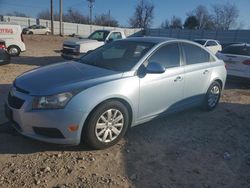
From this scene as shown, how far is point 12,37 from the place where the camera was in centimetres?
1412

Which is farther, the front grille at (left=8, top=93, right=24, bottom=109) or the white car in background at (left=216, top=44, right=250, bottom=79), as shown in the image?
the white car in background at (left=216, top=44, right=250, bottom=79)

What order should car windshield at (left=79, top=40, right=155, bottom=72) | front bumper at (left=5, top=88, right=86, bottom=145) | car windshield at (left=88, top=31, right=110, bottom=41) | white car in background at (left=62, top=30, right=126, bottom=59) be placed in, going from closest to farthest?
front bumper at (left=5, top=88, right=86, bottom=145)
car windshield at (left=79, top=40, right=155, bottom=72)
white car in background at (left=62, top=30, right=126, bottom=59)
car windshield at (left=88, top=31, right=110, bottom=41)

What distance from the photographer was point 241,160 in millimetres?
4066

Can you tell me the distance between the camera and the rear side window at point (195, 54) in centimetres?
530

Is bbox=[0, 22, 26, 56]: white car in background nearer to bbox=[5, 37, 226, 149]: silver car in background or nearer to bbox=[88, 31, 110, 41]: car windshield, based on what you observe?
bbox=[88, 31, 110, 41]: car windshield

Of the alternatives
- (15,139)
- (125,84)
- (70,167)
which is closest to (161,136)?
(125,84)

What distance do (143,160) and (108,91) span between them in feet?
3.53

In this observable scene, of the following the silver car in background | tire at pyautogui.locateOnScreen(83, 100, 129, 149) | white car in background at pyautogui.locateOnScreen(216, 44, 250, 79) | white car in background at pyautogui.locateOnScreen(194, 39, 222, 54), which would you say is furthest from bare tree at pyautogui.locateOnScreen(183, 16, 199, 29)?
tire at pyautogui.locateOnScreen(83, 100, 129, 149)

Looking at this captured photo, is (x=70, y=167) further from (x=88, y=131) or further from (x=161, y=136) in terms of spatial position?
(x=161, y=136)

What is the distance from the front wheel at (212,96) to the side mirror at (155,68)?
194cm

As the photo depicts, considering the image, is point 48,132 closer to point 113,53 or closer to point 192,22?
point 113,53

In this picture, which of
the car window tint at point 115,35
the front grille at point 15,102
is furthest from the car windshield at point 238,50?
the front grille at point 15,102

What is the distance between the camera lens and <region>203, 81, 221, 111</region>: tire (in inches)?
233

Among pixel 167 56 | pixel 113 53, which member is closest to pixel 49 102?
pixel 113 53
